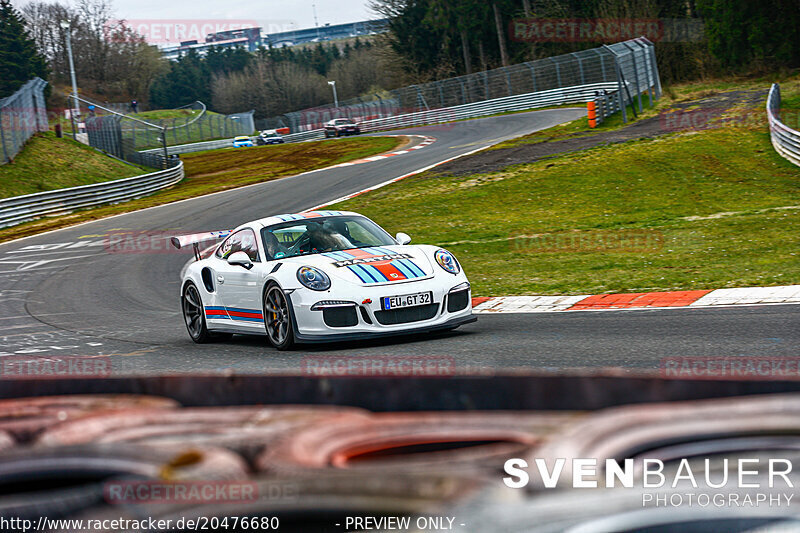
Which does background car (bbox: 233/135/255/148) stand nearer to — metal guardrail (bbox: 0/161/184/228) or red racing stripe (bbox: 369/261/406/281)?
metal guardrail (bbox: 0/161/184/228)

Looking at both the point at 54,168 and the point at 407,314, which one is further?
the point at 54,168

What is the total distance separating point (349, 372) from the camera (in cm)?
337

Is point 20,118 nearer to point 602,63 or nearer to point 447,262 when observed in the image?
point 602,63

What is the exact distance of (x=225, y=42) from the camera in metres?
176

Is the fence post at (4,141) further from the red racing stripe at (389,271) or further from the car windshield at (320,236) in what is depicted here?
the red racing stripe at (389,271)

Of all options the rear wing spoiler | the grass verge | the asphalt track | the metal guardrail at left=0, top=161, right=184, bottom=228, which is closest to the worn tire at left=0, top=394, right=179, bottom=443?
the asphalt track

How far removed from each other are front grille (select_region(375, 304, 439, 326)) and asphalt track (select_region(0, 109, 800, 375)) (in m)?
0.25

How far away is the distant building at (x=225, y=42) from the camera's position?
557ft

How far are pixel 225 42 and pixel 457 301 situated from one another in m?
177

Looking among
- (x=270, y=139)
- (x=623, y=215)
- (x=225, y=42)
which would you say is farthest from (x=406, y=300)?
(x=225, y=42)

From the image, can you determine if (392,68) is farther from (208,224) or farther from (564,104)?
(208,224)

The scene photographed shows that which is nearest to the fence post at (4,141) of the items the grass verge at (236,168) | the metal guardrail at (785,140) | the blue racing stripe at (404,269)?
the grass verge at (236,168)

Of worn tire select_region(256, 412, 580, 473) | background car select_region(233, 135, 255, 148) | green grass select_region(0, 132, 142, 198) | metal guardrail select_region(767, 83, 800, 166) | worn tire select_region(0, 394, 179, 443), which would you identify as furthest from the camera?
background car select_region(233, 135, 255, 148)

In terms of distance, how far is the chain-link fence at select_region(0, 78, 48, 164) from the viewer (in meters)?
32.0
